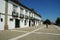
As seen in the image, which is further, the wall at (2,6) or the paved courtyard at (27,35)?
the wall at (2,6)

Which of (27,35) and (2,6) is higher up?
(2,6)

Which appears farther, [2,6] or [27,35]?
[2,6]

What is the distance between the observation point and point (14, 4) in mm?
32281

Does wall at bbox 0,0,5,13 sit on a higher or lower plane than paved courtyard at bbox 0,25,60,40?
higher

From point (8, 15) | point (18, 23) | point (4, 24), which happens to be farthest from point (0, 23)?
point (18, 23)

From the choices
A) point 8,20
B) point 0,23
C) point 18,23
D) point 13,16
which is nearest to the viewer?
point 0,23

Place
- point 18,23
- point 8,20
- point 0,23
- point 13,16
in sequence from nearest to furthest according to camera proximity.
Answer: point 0,23, point 8,20, point 13,16, point 18,23

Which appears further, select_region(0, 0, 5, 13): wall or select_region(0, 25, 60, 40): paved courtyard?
select_region(0, 0, 5, 13): wall

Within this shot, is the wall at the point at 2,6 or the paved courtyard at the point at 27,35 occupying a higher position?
the wall at the point at 2,6

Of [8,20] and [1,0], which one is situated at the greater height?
[1,0]

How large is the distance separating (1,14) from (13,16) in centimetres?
607

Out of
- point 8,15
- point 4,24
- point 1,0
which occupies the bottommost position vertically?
point 4,24

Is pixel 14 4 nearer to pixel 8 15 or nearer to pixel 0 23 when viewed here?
pixel 8 15

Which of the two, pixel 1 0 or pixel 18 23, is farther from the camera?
pixel 18 23
